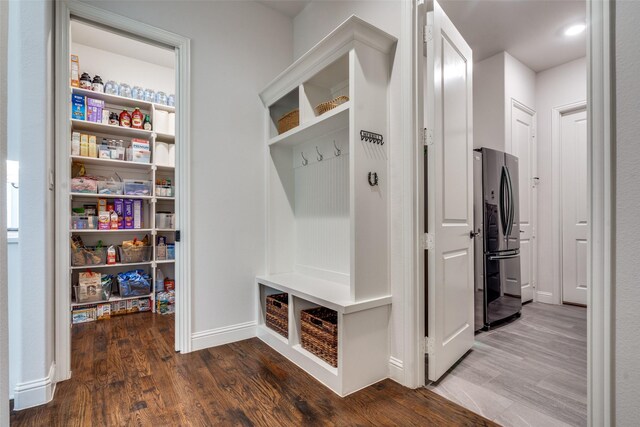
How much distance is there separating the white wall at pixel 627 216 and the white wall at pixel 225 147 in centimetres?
231

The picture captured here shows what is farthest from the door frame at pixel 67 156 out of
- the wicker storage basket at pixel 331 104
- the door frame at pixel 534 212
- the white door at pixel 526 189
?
the door frame at pixel 534 212

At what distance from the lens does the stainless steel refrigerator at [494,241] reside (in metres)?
2.82

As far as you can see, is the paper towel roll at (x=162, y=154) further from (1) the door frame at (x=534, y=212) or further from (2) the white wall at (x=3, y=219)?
(1) the door frame at (x=534, y=212)

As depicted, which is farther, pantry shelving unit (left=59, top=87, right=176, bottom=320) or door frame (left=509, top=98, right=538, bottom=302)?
door frame (left=509, top=98, right=538, bottom=302)

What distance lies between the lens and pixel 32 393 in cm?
171

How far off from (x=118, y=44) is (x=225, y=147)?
222 centimetres

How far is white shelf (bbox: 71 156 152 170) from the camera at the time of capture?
10.9 feet

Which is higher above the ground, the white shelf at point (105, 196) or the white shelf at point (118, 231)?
the white shelf at point (105, 196)

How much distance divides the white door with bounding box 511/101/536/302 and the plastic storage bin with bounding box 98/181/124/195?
4578mm

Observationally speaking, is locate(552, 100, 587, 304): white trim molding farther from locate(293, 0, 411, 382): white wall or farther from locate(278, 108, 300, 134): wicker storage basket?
locate(278, 108, 300, 134): wicker storage basket

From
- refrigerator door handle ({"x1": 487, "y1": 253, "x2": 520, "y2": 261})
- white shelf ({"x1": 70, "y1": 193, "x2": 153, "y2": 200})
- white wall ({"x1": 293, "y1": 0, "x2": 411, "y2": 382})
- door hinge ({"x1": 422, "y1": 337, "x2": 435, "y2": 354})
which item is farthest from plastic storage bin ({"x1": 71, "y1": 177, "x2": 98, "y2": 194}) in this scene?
refrigerator door handle ({"x1": 487, "y1": 253, "x2": 520, "y2": 261})

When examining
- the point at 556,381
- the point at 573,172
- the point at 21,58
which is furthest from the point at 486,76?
the point at 21,58

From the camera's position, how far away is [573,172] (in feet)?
12.2

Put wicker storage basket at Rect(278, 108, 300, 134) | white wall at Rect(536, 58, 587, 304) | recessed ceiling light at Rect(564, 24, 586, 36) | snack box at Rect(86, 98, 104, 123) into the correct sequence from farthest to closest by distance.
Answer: white wall at Rect(536, 58, 587, 304), snack box at Rect(86, 98, 104, 123), recessed ceiling light at Rect(564, 24, 586, 36), wicker storage basket at Rect(278, 108, 300, 134)
